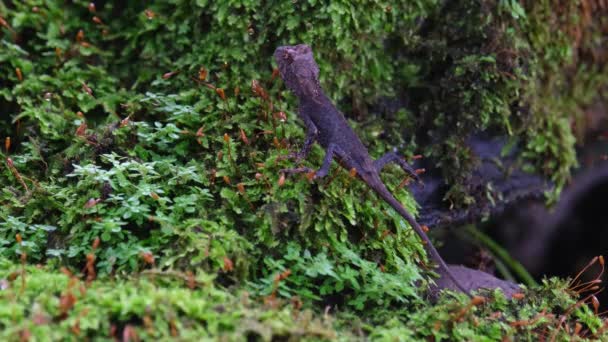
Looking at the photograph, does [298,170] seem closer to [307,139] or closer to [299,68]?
[307,139]

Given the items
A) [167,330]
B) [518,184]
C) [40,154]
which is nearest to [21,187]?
[40,154]

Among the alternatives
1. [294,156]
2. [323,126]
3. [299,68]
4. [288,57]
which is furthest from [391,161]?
[288,57]

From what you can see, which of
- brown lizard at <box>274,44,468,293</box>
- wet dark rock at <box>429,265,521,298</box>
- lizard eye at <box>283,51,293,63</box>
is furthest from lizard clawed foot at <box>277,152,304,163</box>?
wet dark rock at <box>429,265,521,298</box>

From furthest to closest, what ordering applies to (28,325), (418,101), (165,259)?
(418,101) → (165,259) → (28,325)

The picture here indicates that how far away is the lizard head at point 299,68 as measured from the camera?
12.7 ft

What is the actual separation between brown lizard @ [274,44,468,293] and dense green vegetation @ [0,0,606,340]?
0.41 feet

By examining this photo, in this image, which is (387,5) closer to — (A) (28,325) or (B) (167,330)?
(B) (167,330)

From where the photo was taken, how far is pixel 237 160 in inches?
146

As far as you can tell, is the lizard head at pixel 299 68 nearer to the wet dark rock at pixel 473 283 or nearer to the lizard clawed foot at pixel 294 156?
the lizard clawed foot at pixel 294 156

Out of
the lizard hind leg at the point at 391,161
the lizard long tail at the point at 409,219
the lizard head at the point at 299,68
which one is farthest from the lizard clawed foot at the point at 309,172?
the lizard head at the point at 299,68

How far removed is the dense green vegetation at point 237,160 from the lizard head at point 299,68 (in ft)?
0.71

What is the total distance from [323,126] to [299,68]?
0.42m

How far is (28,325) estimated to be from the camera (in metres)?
2.39

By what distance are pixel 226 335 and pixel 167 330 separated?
0.84 ft
